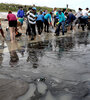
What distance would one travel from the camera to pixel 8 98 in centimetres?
277

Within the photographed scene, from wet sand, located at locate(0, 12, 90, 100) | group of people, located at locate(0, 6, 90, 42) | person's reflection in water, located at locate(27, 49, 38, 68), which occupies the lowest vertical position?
wet sand, located at locate(0, 12, 90, 100)

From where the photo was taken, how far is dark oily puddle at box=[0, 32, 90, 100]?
294 centimetres

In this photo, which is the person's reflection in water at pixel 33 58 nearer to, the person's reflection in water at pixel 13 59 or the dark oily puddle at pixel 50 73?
the dark oily puddle at pixel 50 73

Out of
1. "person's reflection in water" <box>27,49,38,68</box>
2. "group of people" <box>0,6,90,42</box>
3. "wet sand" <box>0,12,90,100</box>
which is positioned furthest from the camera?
"group of people" <box>0,6,90,42</box>

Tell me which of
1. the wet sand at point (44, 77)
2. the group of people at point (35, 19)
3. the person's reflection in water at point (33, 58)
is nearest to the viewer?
the wet sand at point (44, 77)

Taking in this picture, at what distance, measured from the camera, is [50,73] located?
152 inches

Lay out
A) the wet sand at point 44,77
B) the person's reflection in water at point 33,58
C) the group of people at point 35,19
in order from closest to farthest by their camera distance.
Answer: the wet sand at point 44,77
the person's reflection in water at point 33,58
the group of people at point 35,19

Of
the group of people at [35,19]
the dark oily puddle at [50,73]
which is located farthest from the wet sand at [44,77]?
the group of people at [35,19]

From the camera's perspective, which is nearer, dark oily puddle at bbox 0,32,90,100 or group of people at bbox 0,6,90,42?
dark oily puddle at bbox 0,32,90,100

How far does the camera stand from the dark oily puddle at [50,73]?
2.94 m

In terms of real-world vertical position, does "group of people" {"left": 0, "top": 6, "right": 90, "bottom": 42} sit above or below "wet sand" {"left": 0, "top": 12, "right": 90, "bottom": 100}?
A: above

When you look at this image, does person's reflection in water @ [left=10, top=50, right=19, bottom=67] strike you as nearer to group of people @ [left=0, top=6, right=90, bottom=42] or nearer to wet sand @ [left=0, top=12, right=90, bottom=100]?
wet sand @ [left=0, top=12, right=90, bottom=100]

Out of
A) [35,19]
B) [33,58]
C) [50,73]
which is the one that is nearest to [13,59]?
[33,58]

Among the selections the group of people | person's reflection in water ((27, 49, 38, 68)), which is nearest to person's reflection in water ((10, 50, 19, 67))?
person's reflection in water ((27, 49, 38, 68))
